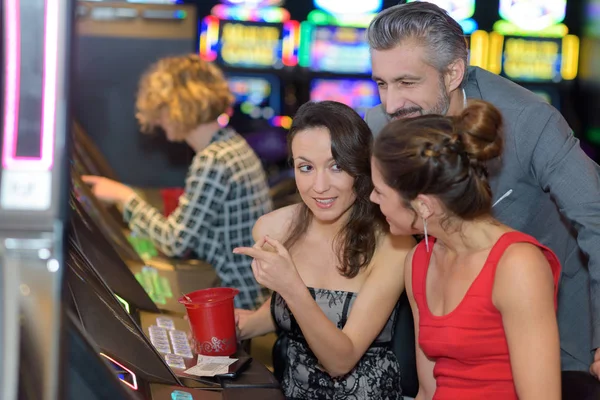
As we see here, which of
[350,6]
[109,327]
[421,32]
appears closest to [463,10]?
[350,6]

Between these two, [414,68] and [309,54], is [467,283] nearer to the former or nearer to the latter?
[414,68]

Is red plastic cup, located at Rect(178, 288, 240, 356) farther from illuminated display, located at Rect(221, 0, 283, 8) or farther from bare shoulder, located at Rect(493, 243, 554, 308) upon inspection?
illuminated display, located at Rect(221, 0, 283, 8)

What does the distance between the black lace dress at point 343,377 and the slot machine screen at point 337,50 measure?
527 cm

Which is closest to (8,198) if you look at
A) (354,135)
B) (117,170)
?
(354,135)

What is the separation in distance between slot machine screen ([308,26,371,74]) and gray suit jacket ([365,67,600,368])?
4.99 meters

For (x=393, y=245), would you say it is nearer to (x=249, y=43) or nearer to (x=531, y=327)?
(x=531, y=327)

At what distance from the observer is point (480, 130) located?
151cm

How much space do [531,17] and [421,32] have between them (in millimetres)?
5788

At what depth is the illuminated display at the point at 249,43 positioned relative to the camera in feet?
22.1

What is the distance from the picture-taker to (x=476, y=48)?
7.19m

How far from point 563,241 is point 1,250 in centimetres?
146

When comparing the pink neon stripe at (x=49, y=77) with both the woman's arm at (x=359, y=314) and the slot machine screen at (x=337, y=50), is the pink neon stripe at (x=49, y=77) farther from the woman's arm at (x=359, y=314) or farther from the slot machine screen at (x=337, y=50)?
the slot machine screen at (x=337, y=50)

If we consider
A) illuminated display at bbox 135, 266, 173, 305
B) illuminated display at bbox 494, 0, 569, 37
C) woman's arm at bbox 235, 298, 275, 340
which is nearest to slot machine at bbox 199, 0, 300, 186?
illuminated display at bbox 494, 0, 569, 37

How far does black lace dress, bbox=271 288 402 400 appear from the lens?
1.83 metres
